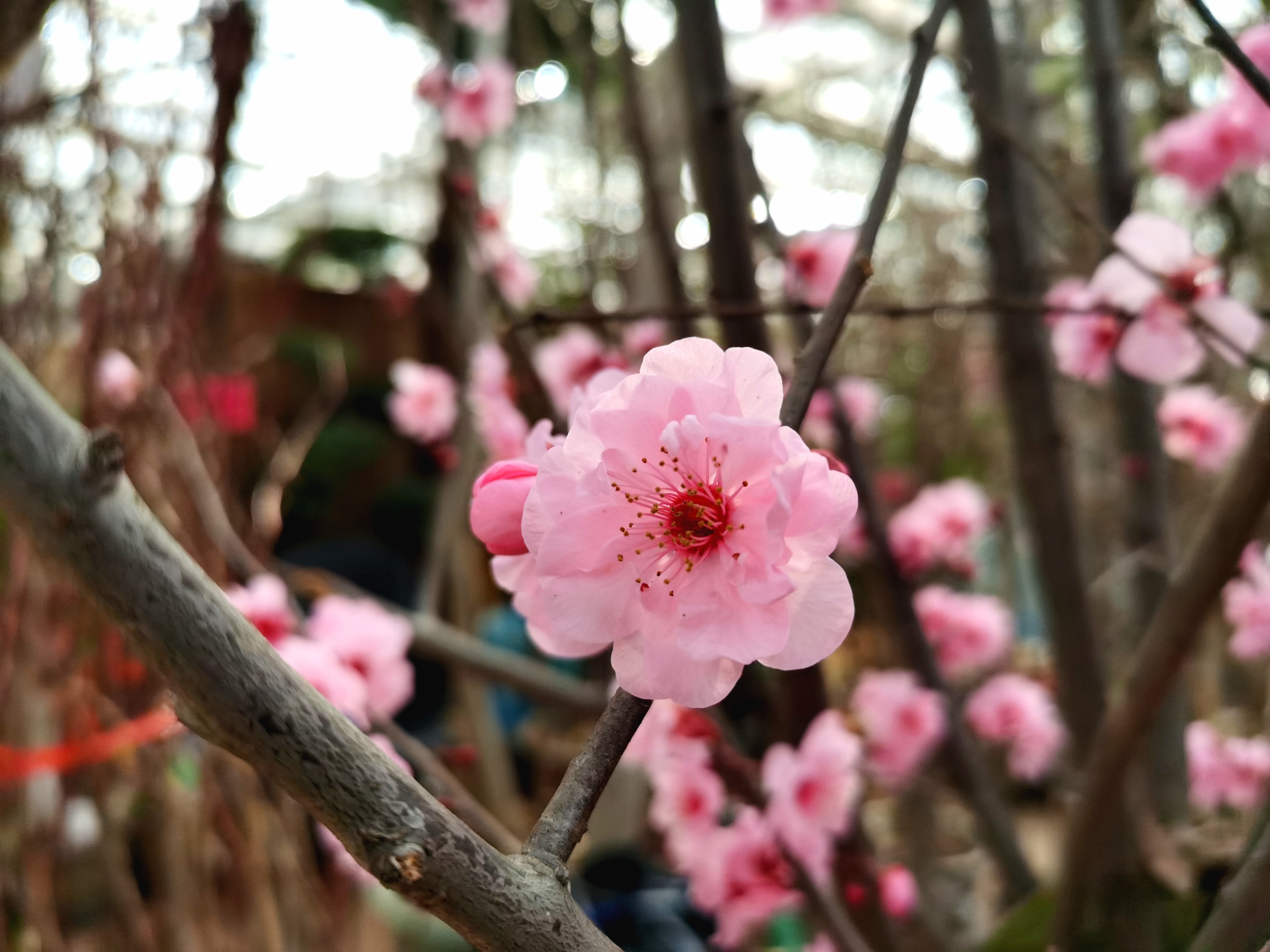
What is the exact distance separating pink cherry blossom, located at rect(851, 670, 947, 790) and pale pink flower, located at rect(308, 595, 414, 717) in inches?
19.3

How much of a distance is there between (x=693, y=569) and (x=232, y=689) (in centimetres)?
15

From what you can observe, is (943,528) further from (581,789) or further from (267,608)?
(581,789)

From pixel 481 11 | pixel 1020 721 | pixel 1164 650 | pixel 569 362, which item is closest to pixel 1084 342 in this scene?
pixel 1164 650

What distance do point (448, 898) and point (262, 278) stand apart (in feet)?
10.1

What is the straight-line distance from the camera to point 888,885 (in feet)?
3.10

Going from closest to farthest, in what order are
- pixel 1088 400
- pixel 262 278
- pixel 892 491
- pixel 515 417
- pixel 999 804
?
pixel 999 804 < pixel 515 417 < pixel 892 491 < pixel 1088 400 < pixel 262 278

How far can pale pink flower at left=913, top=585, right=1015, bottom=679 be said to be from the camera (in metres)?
1.24

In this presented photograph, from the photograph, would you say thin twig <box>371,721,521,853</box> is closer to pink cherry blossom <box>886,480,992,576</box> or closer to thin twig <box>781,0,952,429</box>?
thin twig <box>781,0,952,429</box>

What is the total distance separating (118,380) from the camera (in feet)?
3.25

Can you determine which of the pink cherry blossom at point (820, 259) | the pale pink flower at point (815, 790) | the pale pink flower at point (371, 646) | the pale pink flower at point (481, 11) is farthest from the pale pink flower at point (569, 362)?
the pale pink flower at point (481, 11)

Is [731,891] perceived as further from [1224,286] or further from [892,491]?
[892,491]

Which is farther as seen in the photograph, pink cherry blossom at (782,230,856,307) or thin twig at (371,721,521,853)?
pink cherry blossom at (782,230,856,307)

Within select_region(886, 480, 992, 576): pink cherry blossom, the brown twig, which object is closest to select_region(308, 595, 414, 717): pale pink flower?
the brown twig

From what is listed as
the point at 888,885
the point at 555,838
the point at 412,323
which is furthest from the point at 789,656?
the point at 412,323
